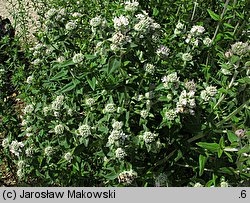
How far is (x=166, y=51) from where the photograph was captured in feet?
9.21

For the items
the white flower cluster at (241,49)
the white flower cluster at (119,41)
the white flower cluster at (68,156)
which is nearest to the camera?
the white flower cluster at (119,41)

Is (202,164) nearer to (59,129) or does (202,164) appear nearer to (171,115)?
(171,115)

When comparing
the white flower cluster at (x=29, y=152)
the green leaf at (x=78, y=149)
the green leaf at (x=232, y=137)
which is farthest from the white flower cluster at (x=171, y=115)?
the white flower cluster at (x=29, y=152)

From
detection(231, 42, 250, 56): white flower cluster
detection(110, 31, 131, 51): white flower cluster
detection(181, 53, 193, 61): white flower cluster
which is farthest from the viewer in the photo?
detection(181, 53, 193, 61): white flower cluster

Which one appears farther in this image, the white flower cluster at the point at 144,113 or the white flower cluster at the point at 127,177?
the white flower cluster at the point at 144,113

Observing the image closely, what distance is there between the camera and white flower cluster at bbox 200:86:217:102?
2742 mm

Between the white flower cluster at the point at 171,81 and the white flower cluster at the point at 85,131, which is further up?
the white flower cluster at the point at 171,81

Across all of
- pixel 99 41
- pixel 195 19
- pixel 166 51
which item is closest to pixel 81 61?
pixel 99 41

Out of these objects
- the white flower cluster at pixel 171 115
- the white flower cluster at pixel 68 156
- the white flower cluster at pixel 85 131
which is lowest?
the white flower cluster at pixel 68 156

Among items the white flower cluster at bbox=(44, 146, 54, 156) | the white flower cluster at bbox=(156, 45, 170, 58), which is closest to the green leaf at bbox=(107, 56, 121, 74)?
the white flower cluster at bbox=(156, 45, 170, 58)

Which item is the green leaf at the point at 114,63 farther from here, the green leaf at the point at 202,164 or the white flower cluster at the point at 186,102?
the green leaf at the point at 202,164

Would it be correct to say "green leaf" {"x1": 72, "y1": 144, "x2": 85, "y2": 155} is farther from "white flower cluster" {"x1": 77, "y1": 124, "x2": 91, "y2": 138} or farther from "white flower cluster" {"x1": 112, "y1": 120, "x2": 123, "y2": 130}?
"white flower cluster" {"x1": 112, "y1": 120, "x2": 123, "y2": 130}

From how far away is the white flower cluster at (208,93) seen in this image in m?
2.74

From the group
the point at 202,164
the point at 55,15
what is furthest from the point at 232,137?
the point at 55,15
